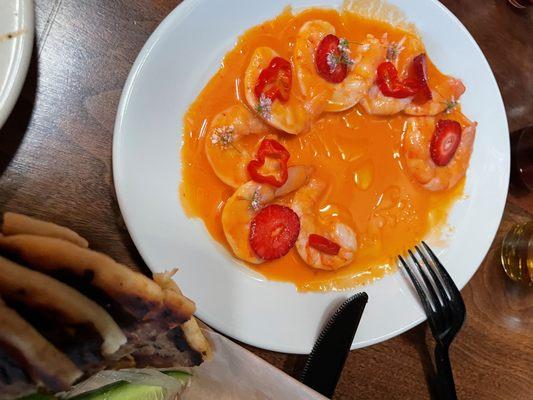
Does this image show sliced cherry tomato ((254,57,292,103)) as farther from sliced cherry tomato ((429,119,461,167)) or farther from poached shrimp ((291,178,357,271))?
sliced cherry tomato ((429,119,461,167))

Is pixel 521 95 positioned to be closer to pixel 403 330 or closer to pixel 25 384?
pixel 403 330

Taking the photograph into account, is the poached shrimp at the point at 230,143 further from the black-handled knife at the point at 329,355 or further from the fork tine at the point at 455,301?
the fork tine at the point at 455,301

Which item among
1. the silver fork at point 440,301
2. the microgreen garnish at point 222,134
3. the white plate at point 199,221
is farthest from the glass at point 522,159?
the microgreen garnish at point 222,134

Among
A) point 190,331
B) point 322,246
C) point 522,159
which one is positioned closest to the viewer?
point 190,331

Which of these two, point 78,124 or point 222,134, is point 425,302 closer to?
point 222,134

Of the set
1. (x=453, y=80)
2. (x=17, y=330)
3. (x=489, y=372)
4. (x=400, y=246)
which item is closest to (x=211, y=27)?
(x=453, y=80)

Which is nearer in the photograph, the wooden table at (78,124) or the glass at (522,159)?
the wooden table at (78,124)

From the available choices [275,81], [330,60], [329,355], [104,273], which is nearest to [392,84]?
[330,60]
